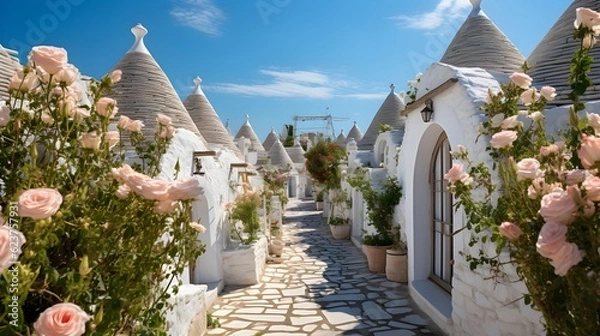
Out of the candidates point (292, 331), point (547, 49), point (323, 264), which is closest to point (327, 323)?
point (292, 331)

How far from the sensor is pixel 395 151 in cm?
905

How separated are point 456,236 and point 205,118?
8.04 metres

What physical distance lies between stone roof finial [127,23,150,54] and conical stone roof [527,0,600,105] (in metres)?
7.07

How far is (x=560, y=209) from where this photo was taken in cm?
136

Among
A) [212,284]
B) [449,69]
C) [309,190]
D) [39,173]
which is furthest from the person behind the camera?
[309,190]

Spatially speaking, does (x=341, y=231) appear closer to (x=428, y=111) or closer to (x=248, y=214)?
(x=248, y=214)

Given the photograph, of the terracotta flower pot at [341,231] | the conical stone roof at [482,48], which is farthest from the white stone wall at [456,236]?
the terracotta flower pot at [341,231]

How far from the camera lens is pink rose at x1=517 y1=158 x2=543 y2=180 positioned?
1685mm

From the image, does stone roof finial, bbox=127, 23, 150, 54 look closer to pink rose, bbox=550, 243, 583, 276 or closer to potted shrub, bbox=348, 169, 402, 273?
potted shrub, bbox=348, 169, 402, 273

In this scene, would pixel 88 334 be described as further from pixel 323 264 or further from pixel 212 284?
pixel 323 264

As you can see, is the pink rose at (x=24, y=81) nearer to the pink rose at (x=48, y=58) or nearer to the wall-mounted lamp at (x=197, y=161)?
the pink rose at (x=48, y=58)

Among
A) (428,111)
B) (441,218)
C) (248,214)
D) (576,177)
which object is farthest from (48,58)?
(248,214)

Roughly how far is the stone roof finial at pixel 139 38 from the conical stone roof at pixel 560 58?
278 inches

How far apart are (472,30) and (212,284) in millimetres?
7323
